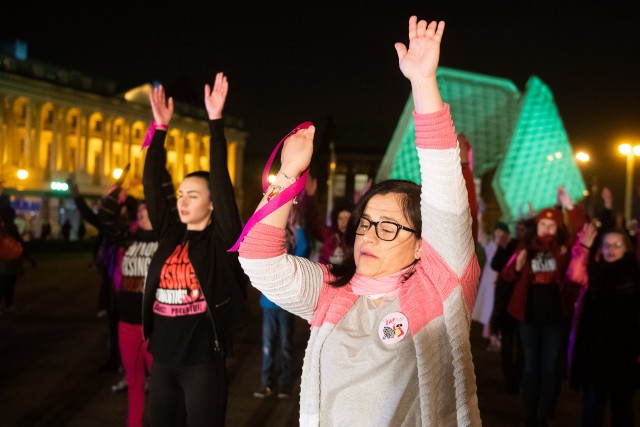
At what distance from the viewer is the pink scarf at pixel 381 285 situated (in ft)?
6.66

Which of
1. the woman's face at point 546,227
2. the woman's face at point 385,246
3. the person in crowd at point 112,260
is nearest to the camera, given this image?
the woman's face at point 385,246

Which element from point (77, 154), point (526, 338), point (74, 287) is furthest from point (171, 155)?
point (526, 338)

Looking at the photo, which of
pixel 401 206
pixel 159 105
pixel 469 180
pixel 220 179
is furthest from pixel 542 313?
pixel 401 206

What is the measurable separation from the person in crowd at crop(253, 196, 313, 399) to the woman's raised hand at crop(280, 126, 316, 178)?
174 inches

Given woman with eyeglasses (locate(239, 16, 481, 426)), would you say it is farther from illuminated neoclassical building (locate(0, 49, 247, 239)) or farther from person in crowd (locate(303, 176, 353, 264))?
illuminated neoclassical building (locate(0, 49, 247, 239))

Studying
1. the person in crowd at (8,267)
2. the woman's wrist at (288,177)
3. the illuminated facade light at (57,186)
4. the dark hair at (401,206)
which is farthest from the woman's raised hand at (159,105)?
the illuminated facade light at (57,186)

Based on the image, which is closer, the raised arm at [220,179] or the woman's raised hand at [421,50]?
the woman's raised hand at [421,50]

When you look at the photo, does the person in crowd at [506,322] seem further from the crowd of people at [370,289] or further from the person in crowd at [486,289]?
the person in crowd at [486,289]

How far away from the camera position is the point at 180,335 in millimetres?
3691

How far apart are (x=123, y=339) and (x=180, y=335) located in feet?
4.13

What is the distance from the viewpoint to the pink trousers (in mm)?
4461

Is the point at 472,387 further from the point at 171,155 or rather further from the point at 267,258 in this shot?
the point at 171,155

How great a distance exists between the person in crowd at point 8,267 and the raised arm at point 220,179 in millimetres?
5893

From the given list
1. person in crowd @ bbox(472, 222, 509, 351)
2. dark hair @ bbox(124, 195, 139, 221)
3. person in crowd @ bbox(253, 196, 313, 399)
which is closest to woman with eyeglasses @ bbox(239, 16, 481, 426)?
person in crowd @ bbox(253, 196, 313, 399)
